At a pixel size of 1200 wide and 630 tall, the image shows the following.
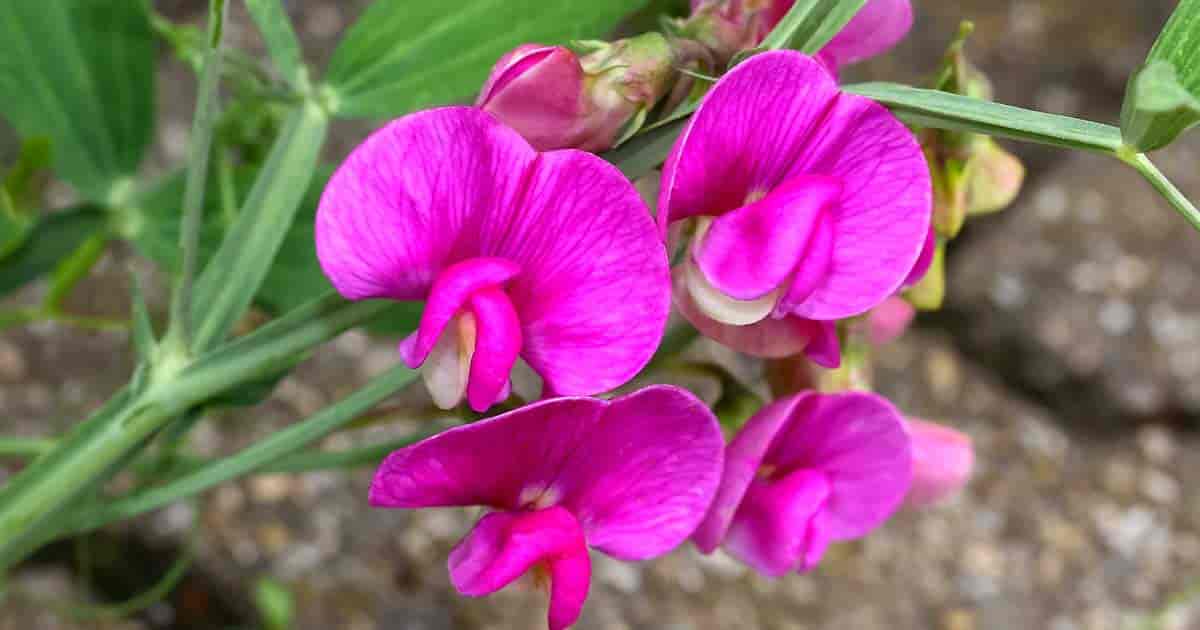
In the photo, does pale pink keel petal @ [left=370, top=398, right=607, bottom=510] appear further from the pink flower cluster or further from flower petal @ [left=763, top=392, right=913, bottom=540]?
flower petal @ [left=763, top=392, right=913, bottom=540]

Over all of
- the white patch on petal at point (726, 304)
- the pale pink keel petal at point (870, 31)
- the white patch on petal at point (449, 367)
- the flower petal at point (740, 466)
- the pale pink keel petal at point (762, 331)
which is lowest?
the flower petal at point (740, 466)

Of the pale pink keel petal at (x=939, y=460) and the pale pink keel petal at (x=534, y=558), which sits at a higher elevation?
the pale pink keel petal at (x=534, y=558)

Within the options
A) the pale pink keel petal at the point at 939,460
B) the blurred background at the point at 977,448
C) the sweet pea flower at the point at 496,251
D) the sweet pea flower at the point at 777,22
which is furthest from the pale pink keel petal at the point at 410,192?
the blurred background at the point at 977,448

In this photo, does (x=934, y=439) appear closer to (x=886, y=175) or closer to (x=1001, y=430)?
(x=886, y=175)

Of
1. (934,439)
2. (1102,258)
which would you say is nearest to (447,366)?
(934,439)

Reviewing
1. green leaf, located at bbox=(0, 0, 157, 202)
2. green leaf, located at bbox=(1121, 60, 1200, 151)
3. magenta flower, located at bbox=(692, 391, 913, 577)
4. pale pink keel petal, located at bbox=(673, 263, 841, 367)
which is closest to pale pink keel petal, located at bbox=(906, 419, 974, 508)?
magenta flower, located at bbox=(692, 391, 913, 577)

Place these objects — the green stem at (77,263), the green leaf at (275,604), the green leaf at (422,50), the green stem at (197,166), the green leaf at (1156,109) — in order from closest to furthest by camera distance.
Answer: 1. the green leaf at (1156,109)
2. the green stem at (197,166)
3. the green leaf at (422,50)
4. the green stem at (77,263)
5. the green leaf at (275,604)

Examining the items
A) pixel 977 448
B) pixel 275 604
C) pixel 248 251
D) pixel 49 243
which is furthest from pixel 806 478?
pixel 977 448

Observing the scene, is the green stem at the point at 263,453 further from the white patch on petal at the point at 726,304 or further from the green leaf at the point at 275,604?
the green leaf at the point at 275,604
